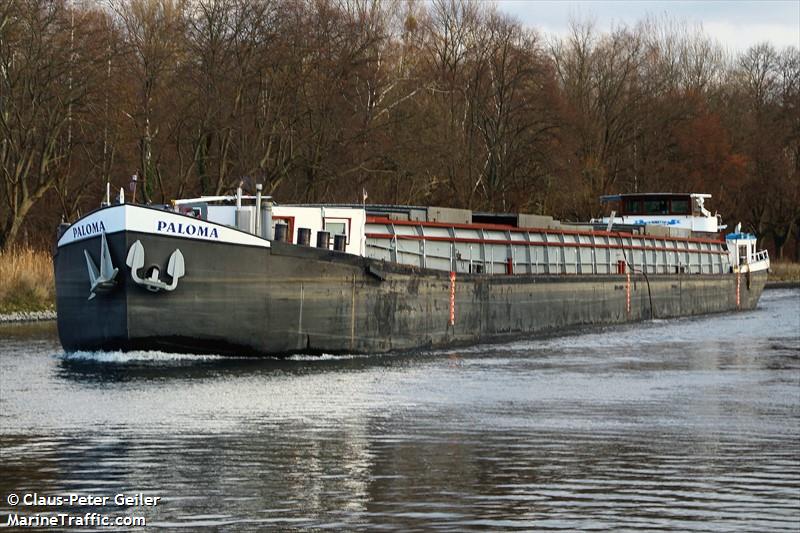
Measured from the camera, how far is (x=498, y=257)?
127 ft

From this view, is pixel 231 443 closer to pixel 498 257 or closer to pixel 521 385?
pixel 521 385

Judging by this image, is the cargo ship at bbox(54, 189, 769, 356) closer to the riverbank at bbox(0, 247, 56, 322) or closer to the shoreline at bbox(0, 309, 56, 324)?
the shoreline at bbox(0, 309, 56, 324)

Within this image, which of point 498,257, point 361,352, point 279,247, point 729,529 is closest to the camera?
point 729,529

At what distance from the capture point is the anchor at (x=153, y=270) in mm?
26328

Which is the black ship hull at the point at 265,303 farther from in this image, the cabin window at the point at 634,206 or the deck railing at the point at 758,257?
the deck railing at the point at 758,257

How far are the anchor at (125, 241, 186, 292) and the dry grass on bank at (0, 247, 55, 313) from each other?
581 inches

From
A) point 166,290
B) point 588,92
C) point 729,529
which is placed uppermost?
point 588,92

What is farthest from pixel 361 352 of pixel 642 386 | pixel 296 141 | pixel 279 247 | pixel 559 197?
pixel 559 197

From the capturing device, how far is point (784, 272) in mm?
83938

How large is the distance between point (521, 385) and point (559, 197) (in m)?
45.4

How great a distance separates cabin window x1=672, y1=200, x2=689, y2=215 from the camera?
57094 millimetres

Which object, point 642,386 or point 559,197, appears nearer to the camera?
point 642,386

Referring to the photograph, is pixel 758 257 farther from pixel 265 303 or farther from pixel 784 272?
pixel 265 303

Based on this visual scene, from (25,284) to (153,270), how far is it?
16.6 metres
